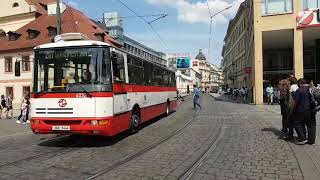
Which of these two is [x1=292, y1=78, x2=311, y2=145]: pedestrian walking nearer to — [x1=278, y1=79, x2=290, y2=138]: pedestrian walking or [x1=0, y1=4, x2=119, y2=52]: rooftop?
Result: [x1=278, y1=79, x2=290, y2=138]: pedestrian walking

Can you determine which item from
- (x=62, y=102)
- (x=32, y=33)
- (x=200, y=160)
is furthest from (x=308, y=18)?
(x=32, y=33)

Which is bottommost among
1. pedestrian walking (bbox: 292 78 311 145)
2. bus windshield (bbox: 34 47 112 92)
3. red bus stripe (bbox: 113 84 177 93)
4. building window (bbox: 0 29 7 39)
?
pedestrian walking (bbox: 292 78 311 145)

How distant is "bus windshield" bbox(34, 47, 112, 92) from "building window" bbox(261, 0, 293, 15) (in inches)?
1112

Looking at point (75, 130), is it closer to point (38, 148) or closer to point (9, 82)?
point (38, 148)

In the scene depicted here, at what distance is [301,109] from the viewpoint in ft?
38.9

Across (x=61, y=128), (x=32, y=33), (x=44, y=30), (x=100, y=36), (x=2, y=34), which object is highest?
(x=2, y=34)

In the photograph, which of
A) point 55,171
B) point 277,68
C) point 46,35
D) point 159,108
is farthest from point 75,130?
point 277,68

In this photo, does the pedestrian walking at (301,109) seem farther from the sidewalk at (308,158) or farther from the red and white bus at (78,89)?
the red and white bus at (78,89)

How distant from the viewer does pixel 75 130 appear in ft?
39.5

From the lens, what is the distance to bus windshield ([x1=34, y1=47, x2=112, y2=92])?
12.1m

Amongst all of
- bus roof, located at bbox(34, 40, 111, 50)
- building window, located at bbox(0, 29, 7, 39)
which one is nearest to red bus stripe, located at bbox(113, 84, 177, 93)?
bus roof, located at bbox(34, 40, 111, 50)

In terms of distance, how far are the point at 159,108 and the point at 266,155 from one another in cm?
1131

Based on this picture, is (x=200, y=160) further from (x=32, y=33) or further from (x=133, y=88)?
(x=32, y=33)

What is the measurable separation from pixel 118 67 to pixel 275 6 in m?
27.6
